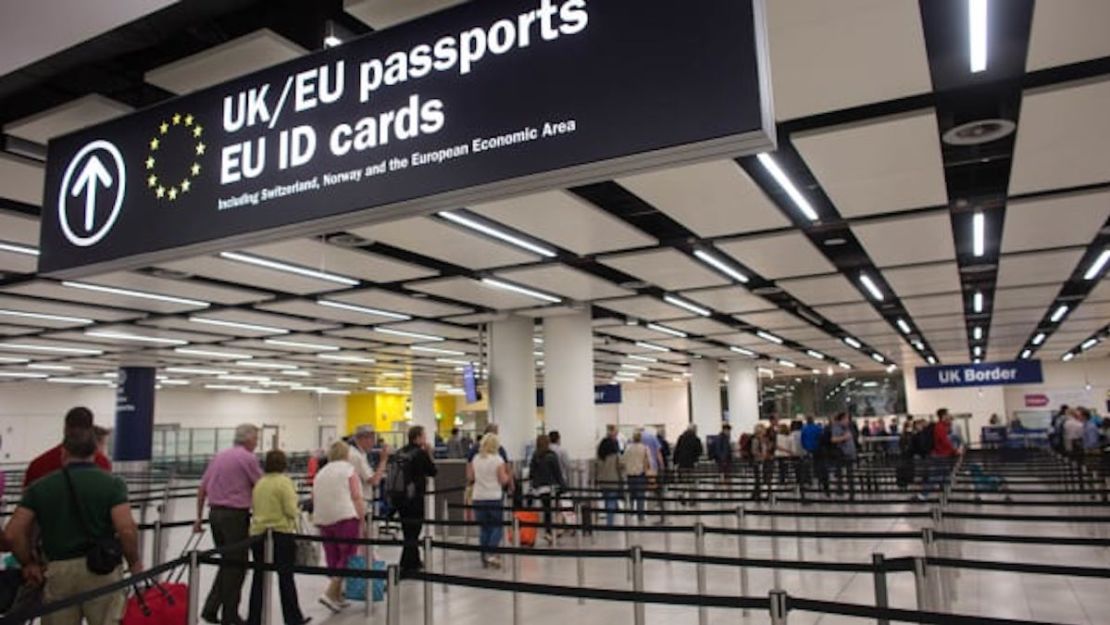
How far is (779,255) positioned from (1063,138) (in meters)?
4.63

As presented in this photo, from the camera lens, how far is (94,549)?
174 inches

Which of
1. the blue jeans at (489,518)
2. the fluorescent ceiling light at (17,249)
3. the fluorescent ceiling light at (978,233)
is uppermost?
the fluorescent ceiling light at (978,233)

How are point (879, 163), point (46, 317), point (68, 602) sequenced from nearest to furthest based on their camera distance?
point (68, 602) → point (879, 163) → point (46, 317)

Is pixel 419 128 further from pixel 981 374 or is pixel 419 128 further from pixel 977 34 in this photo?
pixel 981 374

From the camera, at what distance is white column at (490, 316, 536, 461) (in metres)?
15.1

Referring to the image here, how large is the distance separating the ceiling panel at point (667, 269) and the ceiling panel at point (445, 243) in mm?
1380

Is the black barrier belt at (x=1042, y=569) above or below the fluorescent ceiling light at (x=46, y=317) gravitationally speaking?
below

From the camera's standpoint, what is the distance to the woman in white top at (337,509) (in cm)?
752

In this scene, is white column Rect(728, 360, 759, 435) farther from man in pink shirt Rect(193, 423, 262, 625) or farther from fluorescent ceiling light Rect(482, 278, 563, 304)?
man in pink shirt Rect(193, 423, 262, 625)

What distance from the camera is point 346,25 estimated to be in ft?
14.9

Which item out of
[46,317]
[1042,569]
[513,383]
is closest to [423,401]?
[513,383]

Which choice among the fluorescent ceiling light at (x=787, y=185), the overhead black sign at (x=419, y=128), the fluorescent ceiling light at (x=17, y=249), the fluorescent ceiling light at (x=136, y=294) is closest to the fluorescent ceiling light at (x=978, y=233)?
the fluorescent ceiling light at (x=787, y=185)

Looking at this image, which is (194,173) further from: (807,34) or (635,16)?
(807,34)

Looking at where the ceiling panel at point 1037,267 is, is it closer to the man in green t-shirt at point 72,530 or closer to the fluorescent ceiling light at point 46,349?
the man in green t-shirt at point 72,530
